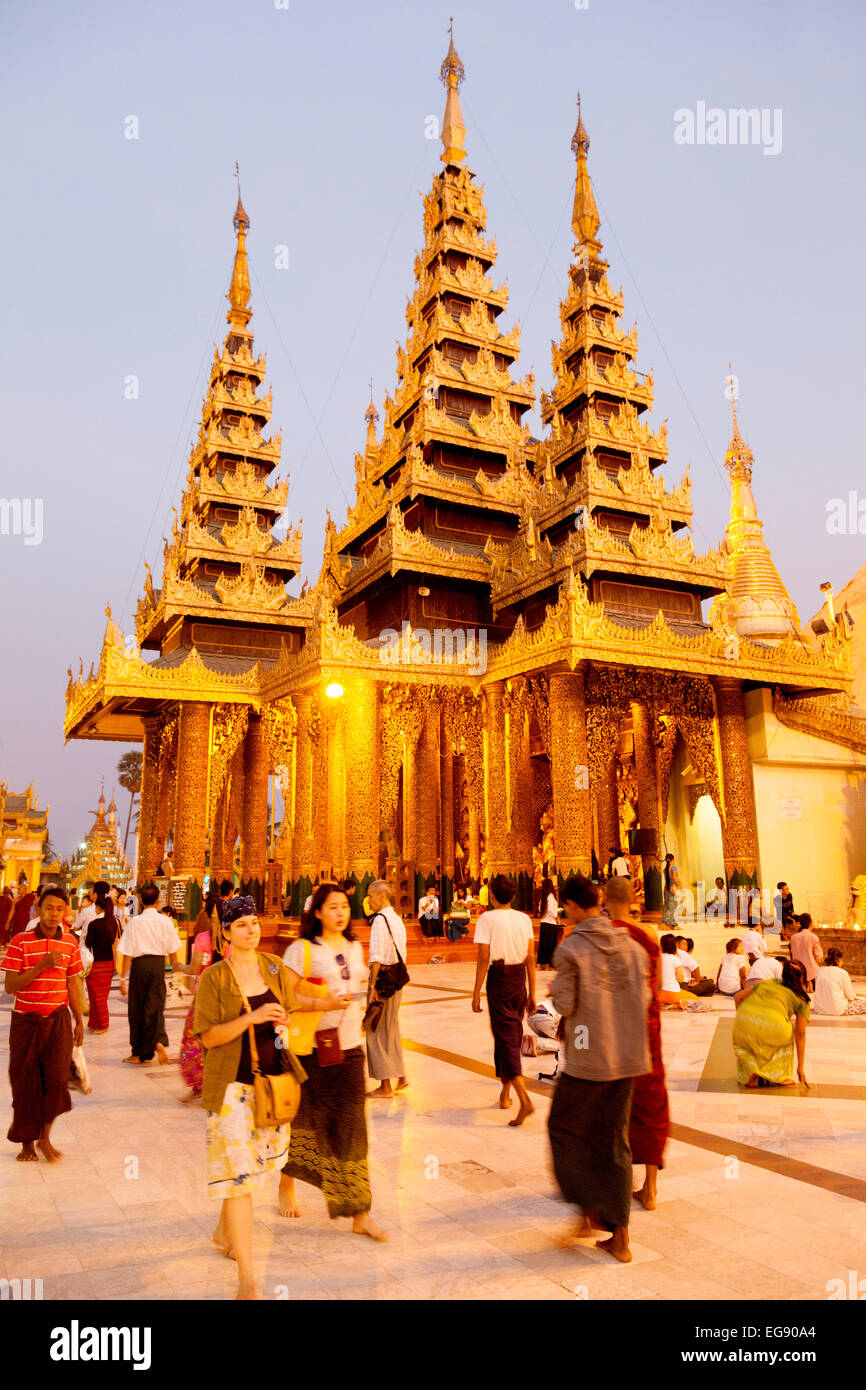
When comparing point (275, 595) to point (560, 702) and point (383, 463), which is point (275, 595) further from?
point (560, 702)

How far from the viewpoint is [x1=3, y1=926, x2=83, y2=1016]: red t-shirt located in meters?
5.64

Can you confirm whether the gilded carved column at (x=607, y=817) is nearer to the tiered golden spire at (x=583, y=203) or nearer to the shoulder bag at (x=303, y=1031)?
the tiered golden spire at (x=583, y=203)

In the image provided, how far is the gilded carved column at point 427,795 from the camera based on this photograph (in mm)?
22459

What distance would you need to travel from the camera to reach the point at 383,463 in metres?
27.3

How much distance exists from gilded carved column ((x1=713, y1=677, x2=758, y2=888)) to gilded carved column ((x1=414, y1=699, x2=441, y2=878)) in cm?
666

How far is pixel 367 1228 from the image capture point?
13.6 ft

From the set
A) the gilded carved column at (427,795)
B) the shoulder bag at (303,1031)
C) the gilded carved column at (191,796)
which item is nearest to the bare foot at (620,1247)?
the shoulder bag at (303,1031)

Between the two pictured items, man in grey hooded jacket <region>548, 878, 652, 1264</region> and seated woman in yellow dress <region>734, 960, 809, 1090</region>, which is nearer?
man in grey hooded jacket <region>548, 878, 652, 1264</region>

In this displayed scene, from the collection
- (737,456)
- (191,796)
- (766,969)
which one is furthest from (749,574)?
(766,969)

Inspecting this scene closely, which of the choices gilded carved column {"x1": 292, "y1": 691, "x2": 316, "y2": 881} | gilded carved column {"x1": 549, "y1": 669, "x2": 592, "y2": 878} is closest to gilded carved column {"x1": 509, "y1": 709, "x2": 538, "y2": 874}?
gilded carved column {"x1": 549, "y1": 669, "x2": 592, "y2": 878}

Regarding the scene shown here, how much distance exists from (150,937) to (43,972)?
9.18 feet

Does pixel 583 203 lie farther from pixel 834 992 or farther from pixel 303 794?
pixel 834 992

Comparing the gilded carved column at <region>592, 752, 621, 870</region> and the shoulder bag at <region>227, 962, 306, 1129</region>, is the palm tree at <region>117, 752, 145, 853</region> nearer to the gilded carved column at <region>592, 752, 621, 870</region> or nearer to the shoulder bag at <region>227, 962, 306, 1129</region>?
the gilded carved column at <region>592, 752, 621, 870</region>
